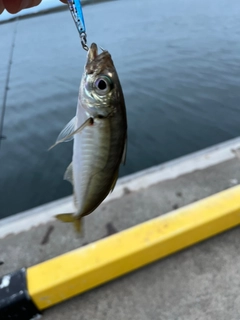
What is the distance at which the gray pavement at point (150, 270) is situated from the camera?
88.2 inches

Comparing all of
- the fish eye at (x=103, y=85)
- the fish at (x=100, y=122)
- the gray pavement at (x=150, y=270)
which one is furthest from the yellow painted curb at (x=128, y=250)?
the fish eye at (x=103, y=85)

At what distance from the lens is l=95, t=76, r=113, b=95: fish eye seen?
1.29 m


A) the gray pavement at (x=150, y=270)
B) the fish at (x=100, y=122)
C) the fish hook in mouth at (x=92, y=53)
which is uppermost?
the fish hook in mouth at (x=92, y=53)

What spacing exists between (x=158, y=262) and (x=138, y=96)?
5.80m

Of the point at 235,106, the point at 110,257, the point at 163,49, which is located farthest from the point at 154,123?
the point at 163,49

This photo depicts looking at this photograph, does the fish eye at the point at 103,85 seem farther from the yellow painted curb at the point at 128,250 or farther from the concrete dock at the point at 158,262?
the concrete dock at the point at 158,262

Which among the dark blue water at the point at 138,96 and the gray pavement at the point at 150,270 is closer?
the gray pavement at the point at 150,270

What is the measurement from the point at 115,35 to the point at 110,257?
575 inches

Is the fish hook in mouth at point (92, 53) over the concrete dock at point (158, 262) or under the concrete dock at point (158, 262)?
over

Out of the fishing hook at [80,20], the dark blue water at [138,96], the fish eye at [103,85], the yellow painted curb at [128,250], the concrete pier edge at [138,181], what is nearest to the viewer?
the fish eye at [103,85]

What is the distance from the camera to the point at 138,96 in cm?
780

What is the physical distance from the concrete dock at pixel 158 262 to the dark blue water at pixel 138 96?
7.09 feet

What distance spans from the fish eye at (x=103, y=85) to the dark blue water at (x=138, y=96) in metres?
3.83

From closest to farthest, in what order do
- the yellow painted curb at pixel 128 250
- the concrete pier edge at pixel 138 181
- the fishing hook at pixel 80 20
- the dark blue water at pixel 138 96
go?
the fishing hook at pixel 80 20 < the yellow painted curb at pixel 128 250 < the concrete pier edge at pixel 138 181 < the dark blue water at pixel 138 96
